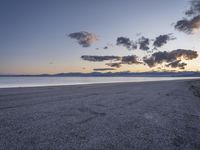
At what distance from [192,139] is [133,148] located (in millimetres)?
1885

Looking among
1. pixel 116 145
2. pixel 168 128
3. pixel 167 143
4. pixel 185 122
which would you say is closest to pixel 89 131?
pixel 116 145

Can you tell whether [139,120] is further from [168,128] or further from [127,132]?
[127,132]

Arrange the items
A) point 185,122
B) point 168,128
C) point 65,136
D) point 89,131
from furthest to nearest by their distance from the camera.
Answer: point 185,122
point 168,128
point 89,131
point 65,136

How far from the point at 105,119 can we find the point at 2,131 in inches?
143

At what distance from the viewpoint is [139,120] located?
7.49 metres

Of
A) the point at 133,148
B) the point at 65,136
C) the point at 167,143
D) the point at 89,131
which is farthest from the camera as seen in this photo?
the point at 89,131

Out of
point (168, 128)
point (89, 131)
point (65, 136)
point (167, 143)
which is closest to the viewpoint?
point (167, 143)

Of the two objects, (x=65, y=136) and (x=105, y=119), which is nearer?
(x=65, y=136)

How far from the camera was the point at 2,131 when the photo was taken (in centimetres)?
559

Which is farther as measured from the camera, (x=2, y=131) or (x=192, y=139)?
(x=2, y=131)

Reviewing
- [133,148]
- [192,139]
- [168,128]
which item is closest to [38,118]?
[133,148]

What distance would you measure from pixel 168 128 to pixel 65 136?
3.50 metres

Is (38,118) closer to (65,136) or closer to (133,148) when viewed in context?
(65,136)

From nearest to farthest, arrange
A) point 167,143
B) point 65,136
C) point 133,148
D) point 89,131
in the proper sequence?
point 133,148
point 167,143
point 65,136
point 89,131
